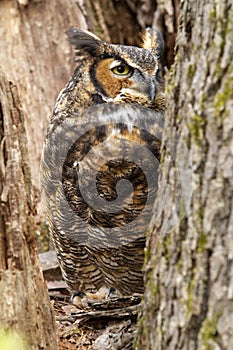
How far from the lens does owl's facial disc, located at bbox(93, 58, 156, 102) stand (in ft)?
8.91

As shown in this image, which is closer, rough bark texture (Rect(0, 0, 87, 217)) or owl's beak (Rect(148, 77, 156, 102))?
owl's beak (Rect(148, 77, 156, 102))

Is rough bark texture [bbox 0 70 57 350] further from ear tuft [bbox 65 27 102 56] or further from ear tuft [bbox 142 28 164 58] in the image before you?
ear tuft [bbox 142 28 164 58]

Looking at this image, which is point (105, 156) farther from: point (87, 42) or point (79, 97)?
point (87, 42)

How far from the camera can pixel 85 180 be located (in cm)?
261

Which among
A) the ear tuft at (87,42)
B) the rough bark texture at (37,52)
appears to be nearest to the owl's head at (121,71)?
the ear tuft at (87,42)

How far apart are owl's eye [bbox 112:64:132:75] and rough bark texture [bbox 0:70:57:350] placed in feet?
2.94

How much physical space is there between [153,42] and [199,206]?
163cm

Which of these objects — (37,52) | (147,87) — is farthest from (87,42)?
(37,52)

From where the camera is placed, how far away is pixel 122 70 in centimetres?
275

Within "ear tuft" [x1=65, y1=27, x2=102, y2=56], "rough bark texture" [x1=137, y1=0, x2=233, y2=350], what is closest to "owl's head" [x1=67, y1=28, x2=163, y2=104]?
"ear tuft" [x1=65, y1=27, x2=102, y2=56]

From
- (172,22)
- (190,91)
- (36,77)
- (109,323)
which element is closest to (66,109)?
(109,323)

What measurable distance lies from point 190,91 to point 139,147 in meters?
0.94

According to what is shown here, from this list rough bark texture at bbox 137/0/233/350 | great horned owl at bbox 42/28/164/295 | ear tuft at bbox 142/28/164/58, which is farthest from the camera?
ear tuft at bbox 142/28/164/58

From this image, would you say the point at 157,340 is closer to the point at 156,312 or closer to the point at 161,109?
the point at 156,312
